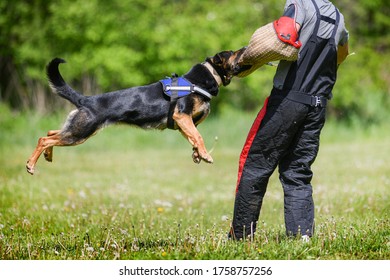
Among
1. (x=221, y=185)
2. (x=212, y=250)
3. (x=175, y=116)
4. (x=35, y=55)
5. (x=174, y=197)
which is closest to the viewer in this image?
(x=212, y=250)

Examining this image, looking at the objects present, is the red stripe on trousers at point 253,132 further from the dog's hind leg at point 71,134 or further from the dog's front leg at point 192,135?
the dog's hind leg at point 71,134

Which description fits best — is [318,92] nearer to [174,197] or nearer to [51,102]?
[174,197]

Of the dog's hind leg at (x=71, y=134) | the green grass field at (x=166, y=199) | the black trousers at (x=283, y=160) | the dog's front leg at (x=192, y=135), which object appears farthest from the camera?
the dog's hind leg at (x=71, y=134)

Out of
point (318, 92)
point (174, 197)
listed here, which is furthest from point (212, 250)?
point (174, 197)

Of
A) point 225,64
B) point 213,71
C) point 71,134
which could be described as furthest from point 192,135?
point 71,134

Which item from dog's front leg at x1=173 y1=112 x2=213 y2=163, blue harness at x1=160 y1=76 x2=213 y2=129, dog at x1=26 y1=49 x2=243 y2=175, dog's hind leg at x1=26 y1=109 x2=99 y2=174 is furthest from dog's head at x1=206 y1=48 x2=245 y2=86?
dog's hind leg at x1=26 y1=109 x2=99 y2=174

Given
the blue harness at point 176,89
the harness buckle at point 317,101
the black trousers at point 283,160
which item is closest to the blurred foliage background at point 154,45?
the blue harness at point 176,89

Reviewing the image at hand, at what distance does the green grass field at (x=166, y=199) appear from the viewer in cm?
444

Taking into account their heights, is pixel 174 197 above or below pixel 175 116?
below

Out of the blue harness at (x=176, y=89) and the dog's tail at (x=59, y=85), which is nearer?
the blue harness at (x=176, y=89)

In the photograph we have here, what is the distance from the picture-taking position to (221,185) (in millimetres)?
10016

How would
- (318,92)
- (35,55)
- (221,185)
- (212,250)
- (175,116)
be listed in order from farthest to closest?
1. (35,55)
2. (221,185)
3. (175,116)
4. (318,92)
5. (212,250)

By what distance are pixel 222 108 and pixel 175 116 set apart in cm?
1307

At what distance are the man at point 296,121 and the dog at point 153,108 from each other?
0.48 meters
